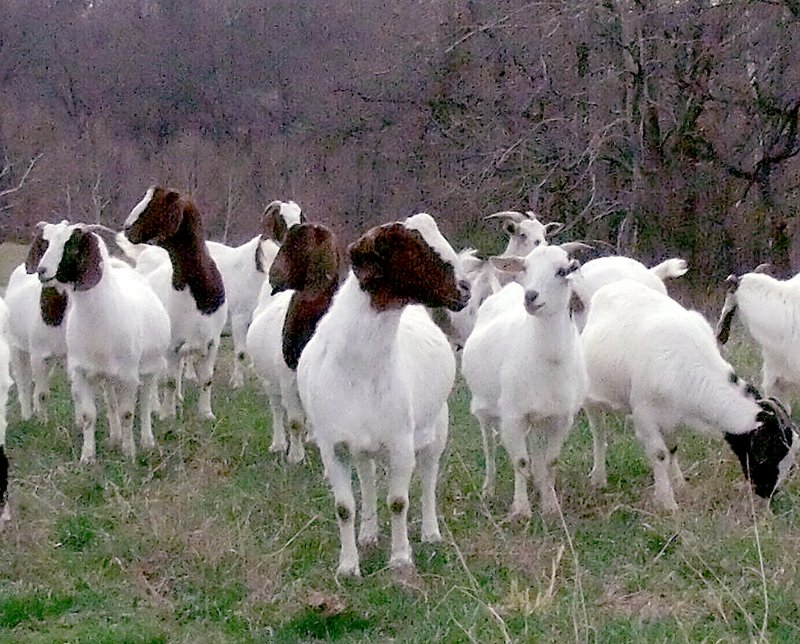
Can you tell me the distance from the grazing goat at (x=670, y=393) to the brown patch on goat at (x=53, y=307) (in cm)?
389

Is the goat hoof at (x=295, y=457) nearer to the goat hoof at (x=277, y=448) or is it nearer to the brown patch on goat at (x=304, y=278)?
the goat hoof at (x=277, y=448)

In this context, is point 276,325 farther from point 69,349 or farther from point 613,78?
point 613,78

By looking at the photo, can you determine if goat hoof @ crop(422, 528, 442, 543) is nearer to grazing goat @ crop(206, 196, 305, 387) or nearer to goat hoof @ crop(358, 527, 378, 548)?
goat hoof @ crop(358, 527, 378, 548)

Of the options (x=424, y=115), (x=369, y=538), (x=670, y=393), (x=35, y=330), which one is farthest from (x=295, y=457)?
(x=424, y=115)

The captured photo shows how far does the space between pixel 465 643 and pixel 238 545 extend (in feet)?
4.74

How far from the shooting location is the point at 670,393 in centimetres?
636

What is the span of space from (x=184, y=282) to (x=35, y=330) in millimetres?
1176

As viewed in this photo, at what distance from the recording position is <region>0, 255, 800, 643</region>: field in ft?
15.0

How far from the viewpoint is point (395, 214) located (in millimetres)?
25203

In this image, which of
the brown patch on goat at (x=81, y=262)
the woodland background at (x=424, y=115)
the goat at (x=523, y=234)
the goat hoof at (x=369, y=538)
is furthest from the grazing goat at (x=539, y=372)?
the woodland background at (x=424, y=115)

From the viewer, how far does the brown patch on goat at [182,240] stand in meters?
8.84

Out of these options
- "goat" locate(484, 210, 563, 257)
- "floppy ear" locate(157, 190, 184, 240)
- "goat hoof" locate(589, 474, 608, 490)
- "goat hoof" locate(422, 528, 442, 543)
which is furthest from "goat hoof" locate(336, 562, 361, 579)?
"goat" locate(484, 210, 563, 257)

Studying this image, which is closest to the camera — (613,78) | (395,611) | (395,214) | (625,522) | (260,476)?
(395,611)

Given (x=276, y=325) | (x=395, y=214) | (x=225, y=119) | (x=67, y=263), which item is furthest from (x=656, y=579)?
(x=225, y=119)
